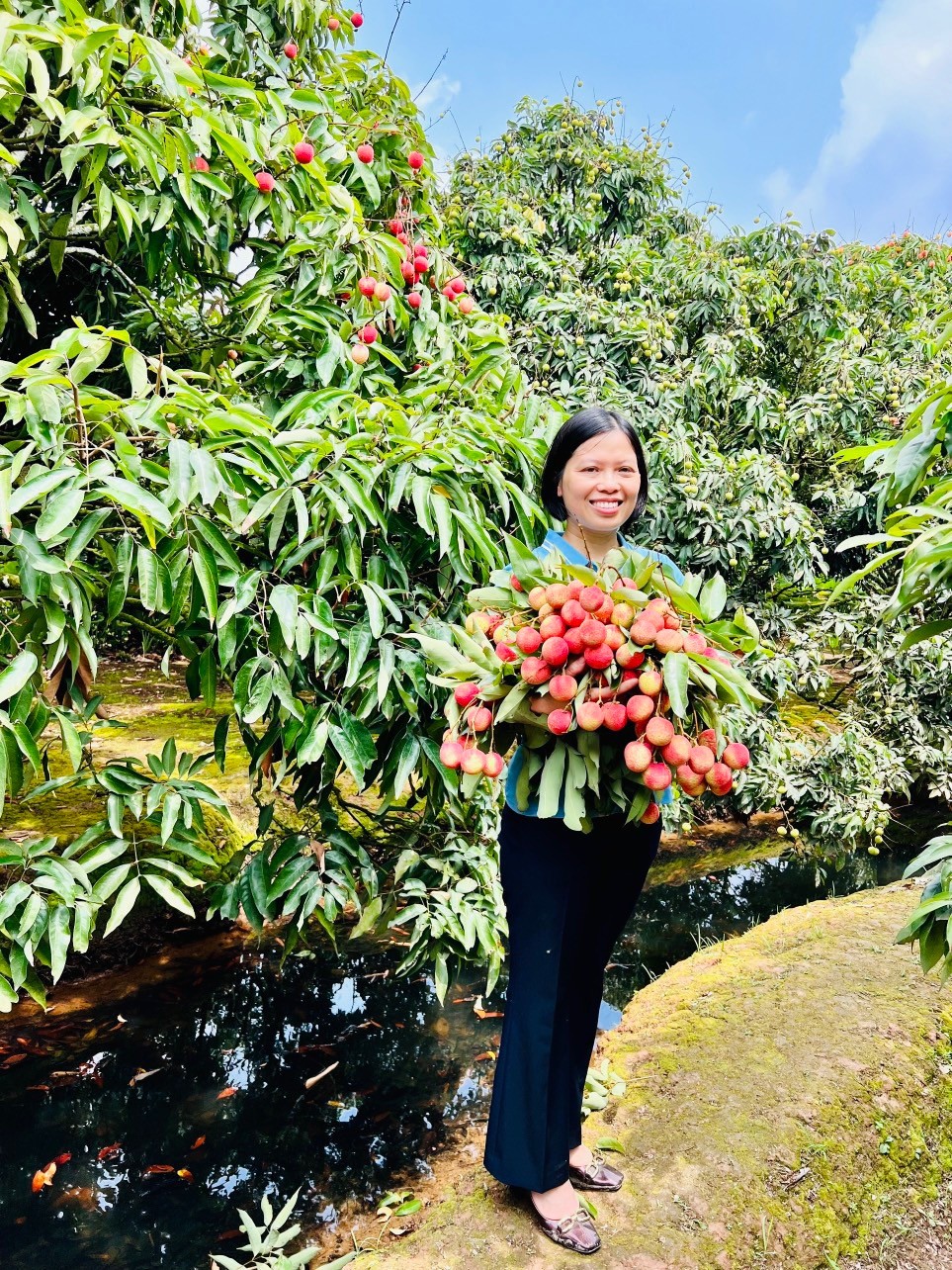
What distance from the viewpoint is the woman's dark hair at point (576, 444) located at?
61.8 inches

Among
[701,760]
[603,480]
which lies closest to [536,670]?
[701,760]

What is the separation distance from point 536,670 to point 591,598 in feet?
0.44

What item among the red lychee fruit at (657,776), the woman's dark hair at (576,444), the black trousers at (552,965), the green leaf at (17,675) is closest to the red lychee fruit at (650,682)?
the red lychee fruit at (657,776)

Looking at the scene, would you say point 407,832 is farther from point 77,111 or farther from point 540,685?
point 77,111

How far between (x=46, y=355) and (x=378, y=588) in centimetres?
66

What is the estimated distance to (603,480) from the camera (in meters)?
1.55

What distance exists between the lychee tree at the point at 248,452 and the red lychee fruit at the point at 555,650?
1.24 ft

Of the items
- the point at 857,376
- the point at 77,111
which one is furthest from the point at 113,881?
the point at 857,376

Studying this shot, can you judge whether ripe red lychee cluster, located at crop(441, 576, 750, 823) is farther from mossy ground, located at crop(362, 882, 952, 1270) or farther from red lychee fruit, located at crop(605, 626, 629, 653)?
mossy ground, located at crop(362, 882, 952, 1270)

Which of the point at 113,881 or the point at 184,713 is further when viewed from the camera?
the point at 184,713

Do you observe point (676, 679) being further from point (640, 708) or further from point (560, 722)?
point (560, 722)

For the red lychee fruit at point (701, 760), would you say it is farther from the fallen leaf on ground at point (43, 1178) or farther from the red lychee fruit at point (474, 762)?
the fallen leaf on ground at point (43, 1178)

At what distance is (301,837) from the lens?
1.89m

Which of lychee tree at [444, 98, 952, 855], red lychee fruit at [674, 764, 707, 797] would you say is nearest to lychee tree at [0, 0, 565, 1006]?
red lychee fruit at [674, 764, 707, 797]
